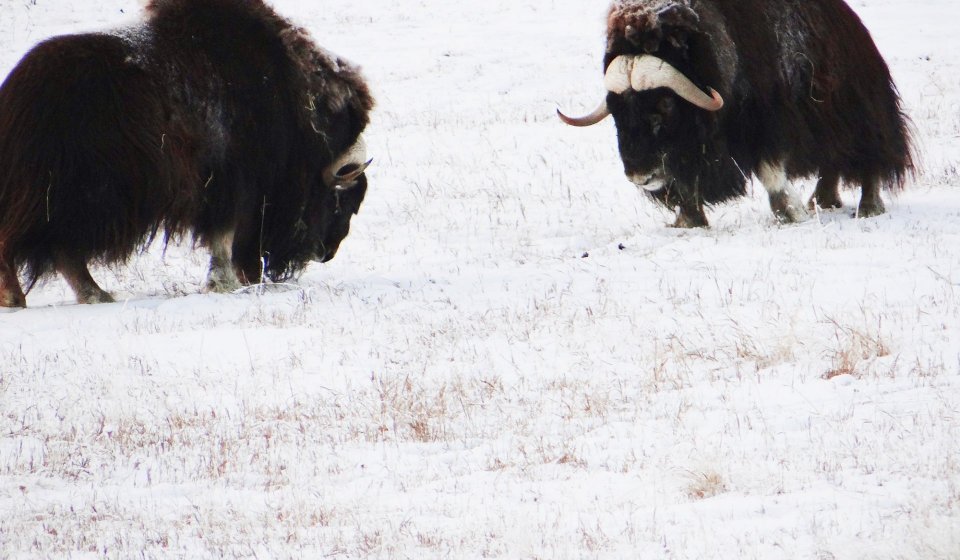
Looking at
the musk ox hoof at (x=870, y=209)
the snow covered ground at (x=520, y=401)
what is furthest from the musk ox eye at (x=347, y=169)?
the musk ox hoof at (x=870, y=209)

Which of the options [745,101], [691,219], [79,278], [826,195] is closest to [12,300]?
[79,278]

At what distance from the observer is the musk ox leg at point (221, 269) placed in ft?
22.0

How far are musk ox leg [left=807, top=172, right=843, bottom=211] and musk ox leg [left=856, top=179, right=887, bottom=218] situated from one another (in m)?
0.28

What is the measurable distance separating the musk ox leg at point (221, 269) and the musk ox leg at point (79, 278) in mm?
611

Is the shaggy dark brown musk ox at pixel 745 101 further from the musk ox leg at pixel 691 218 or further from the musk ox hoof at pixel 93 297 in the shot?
the musk ox hoof at pixel 93 297

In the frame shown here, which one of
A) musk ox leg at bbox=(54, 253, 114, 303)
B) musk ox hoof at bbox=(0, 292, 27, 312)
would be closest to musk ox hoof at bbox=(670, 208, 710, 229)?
musk ox leg at bbox=(54, 253, 114, 303)

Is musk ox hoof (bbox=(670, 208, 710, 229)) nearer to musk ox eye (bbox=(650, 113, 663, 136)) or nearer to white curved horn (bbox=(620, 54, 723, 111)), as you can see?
musk ox eye (bbox=(650, 113, 663, 136))

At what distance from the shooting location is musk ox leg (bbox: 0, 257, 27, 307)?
→ 20.2 ft

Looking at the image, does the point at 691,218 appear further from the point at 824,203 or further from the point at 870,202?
the point at 870,202

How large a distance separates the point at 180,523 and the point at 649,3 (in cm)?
495

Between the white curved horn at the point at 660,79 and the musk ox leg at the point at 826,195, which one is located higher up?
the white curved horn at the point at 660,79

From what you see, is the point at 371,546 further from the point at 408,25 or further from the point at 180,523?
the point at 408,25

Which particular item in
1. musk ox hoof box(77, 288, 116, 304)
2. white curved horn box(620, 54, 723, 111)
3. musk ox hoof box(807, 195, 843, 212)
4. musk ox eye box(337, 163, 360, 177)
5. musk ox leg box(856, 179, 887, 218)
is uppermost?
white curved horn box(620, 54, 723, 111)

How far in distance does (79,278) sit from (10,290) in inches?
15.2
